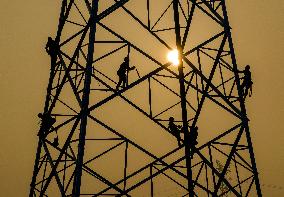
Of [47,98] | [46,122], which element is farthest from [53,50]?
[46,122]

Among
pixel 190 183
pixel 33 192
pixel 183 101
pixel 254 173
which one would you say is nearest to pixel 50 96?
pixel 33 192

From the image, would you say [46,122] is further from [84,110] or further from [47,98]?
[84,110]

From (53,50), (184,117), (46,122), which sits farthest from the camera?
(53,50)

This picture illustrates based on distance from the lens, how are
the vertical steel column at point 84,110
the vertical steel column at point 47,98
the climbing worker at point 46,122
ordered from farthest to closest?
1. the vertical steel column at point 47,98
2. the climbing worker at point 46,122
3. the vertical steel column at point 84,110

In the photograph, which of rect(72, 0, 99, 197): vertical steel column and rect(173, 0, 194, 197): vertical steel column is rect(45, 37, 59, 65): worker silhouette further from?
rect(173, 0, 194, 197): vertical steel column

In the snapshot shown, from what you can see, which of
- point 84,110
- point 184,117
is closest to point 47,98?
point 84,110

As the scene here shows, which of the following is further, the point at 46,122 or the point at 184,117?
the point at 46,122

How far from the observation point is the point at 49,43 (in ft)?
27.9

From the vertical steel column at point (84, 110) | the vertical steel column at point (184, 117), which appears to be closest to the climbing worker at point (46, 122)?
the vertical steel column at point (84, 110)

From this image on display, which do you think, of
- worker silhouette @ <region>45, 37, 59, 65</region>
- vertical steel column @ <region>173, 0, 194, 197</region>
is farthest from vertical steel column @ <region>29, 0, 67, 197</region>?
vertical steel column @ <region>173, 0, 194, 197</region>

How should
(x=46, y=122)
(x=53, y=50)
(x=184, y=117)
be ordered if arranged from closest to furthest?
(x=184, y=117) → (x=46, y=122) → (x=53, y=50)

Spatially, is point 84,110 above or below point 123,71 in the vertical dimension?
below

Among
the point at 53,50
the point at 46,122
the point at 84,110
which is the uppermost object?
the point at 53,50

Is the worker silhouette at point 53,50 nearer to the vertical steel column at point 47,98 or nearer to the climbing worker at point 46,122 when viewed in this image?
the vertical steel column at point 47,98
